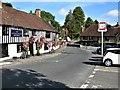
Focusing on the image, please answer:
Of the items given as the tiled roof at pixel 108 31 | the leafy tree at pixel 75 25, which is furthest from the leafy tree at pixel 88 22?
the tiled roof at pixel 108 31

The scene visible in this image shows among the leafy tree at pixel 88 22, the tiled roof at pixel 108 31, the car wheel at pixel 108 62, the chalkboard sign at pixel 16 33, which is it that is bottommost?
→ the car wheel at pixel 108 62

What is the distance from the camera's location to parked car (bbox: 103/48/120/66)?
25.0 metres

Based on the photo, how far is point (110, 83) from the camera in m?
15.2

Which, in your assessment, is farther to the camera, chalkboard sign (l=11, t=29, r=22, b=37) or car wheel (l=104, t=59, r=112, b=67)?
chalkboard sign (l=11, t=29, r=22, b=37)

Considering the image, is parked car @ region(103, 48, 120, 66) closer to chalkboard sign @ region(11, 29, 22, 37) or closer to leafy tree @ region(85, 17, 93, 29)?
chalkboard sign @ region(11, 29, 22, 37)

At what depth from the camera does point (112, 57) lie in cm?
2527

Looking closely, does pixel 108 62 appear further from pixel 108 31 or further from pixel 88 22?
pixel 88 22

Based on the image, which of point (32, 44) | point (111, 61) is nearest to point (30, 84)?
point (111, 61)

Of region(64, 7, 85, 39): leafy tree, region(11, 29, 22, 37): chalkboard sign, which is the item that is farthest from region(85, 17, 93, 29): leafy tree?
region(11, 29, 22, 37): chalkboard sign

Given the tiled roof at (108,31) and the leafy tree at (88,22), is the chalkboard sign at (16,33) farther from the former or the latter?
the leafy tree at (88,22)

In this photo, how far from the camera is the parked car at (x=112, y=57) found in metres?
25.0

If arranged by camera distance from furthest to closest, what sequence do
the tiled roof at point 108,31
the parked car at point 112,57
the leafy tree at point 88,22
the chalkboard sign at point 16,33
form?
1. the leafy tree at point 88,22
2. the tiled roof at point 108,31
3. the chalkboard sign at point 16,33
4. the parked car at point 112,57

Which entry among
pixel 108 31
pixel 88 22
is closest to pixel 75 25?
pixel 88 22

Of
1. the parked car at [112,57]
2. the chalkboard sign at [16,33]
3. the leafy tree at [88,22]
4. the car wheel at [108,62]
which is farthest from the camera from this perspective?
the leafy tree at [88,22]
